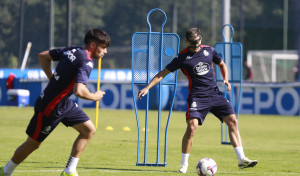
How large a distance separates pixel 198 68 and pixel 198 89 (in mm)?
337

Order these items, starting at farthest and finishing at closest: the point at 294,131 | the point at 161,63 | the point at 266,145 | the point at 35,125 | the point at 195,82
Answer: the point at 294,131, the point at 266,145, the point at 161,63, the point at 195,82, the point at 35,125

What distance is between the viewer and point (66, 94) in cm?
852

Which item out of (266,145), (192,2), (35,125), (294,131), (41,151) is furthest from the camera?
(192,2)

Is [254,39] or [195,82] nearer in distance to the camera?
[195,82]

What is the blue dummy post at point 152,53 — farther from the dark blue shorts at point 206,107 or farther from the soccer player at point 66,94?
the soccer player at point 66,94

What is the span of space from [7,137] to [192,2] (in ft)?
120

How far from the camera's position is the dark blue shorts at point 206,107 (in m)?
10.8

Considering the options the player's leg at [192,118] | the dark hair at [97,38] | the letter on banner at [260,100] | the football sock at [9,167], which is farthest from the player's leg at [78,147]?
the letter on banner at [260,100]

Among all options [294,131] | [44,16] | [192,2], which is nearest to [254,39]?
[192,2]

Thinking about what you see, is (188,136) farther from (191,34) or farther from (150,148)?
(150,148)

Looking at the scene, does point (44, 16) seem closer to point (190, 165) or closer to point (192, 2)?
point (192, 2)

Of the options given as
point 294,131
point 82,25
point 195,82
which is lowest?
point 294,131

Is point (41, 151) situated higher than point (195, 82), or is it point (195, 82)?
point (195, 82)

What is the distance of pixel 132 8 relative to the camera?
42.8m
